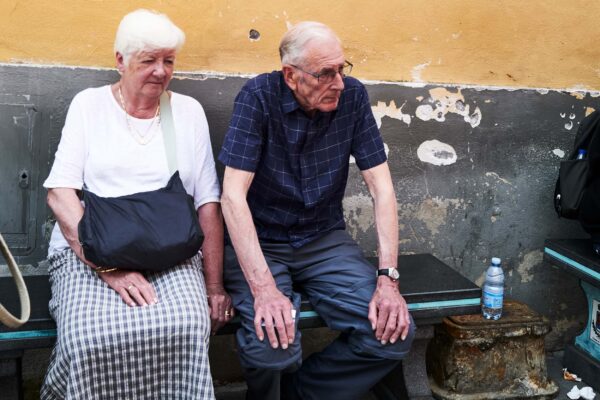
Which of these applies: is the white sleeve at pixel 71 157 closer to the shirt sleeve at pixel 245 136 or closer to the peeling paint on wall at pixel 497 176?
the shirt sleeve at pixel 245 136

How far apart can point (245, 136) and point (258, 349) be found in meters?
0.82

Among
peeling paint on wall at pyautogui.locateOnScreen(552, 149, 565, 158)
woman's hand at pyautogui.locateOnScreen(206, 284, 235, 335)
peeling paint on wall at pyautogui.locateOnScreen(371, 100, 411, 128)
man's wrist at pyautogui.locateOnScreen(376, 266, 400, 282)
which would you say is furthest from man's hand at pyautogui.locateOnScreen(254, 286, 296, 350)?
peeling paint on wall at pyautogui.locateOnScreen(552, 149, 565, 158)

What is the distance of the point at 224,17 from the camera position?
3449 millimetres

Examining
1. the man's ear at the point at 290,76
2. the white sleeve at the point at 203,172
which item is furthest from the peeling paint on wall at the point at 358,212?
the man's ear at the point at 290,76

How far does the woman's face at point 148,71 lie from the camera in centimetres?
291

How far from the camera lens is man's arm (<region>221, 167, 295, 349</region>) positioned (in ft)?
9.23

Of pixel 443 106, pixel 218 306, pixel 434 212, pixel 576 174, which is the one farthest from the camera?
pixel 434 212

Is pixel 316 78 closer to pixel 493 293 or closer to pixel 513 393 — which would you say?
pixel 493 293

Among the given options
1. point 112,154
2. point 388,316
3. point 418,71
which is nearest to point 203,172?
point 112,154

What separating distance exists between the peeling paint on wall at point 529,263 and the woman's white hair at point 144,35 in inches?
90.8

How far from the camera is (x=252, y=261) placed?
290cm

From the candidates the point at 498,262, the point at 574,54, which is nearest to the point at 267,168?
the point at 498,262

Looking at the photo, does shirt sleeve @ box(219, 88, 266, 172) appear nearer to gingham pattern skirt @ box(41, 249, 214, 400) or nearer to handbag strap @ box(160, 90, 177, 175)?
handbag strap @ box(160, 90, 177, 175)

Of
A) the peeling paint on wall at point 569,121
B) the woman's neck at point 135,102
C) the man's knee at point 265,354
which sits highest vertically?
the peeling paint on wall at point 569,121
